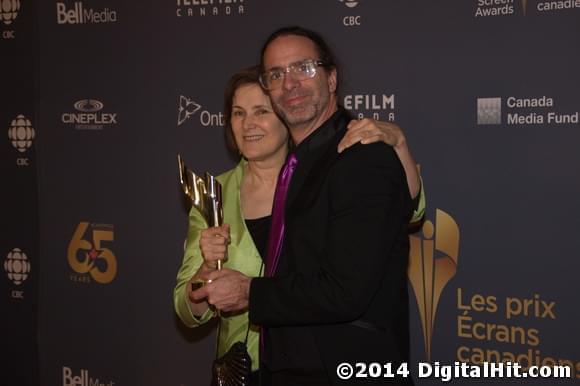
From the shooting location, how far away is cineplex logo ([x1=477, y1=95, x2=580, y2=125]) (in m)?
2.68

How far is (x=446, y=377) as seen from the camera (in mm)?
3057

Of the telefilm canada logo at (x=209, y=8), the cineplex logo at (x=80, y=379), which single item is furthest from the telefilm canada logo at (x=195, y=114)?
the cineplex logo at (x=80, y=379)

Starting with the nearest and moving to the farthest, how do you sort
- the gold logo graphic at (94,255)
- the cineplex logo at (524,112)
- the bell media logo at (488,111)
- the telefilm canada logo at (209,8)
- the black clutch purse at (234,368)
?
the black clutch purse at (234,368), the cineplex logo at (524,112), the bell media logo at (488,111), the telefilm canada logo at (209,8), the gold logo graphic at (94,255)

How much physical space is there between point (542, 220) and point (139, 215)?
2.11 meters

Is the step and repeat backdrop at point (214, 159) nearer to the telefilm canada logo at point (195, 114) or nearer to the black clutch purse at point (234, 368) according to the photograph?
the telefilm canada logo at point (195, 114)

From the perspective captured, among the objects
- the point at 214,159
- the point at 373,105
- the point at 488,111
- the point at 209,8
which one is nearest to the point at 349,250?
the point at 488,111

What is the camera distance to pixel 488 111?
9.20 ft

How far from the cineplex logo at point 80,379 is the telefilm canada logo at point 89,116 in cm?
146

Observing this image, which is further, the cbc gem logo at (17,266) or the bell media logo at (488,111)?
the cbc gem logo at (17,266)

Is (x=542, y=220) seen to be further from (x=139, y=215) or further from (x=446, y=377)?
(x=139, y=215)

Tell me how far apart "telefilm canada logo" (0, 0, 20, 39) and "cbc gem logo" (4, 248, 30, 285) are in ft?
4.25

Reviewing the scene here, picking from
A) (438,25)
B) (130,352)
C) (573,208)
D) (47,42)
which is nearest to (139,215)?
(130,352)

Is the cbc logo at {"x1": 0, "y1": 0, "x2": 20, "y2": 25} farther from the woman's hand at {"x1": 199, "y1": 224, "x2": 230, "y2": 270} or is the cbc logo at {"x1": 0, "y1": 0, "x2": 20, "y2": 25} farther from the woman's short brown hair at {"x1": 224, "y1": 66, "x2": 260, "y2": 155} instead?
the woman's hand at {"x1": 199, "y1": 224, "x2": 230, "y2": 270}

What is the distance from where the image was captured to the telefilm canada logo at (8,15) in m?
3.90
